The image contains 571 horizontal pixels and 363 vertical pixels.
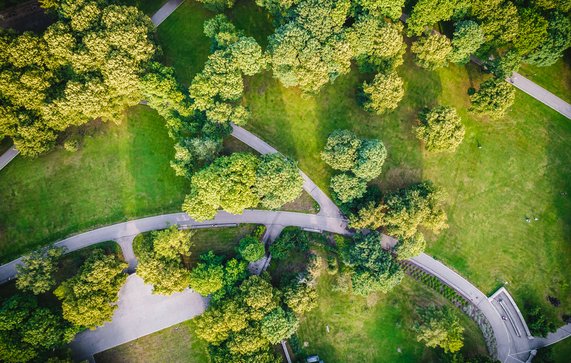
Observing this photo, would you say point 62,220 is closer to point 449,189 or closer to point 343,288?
point 343,288

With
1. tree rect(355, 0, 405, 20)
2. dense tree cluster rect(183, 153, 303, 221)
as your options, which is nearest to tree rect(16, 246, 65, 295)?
dense tree cluster rect(183, 153, 303, 221)

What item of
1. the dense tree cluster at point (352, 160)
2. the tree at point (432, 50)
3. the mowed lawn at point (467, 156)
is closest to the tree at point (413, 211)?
the mowed lawn at point (467, 156)

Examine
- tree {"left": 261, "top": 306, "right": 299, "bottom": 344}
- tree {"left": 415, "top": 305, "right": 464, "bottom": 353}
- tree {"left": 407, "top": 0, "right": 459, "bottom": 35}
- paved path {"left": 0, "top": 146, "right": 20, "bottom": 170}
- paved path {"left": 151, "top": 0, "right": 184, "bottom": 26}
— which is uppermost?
paved path {"left": 151, "top": 0, "right": 184, "bottom": 26}

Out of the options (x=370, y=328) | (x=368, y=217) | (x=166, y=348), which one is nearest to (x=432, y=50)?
(x=368, y=217)

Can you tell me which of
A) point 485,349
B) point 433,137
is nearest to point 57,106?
point 433,137

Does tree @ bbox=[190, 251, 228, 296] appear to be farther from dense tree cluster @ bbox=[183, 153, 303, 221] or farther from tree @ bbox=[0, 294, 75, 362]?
tree @ bbox=[0, 294, 75, 362]

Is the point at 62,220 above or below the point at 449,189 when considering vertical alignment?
above
